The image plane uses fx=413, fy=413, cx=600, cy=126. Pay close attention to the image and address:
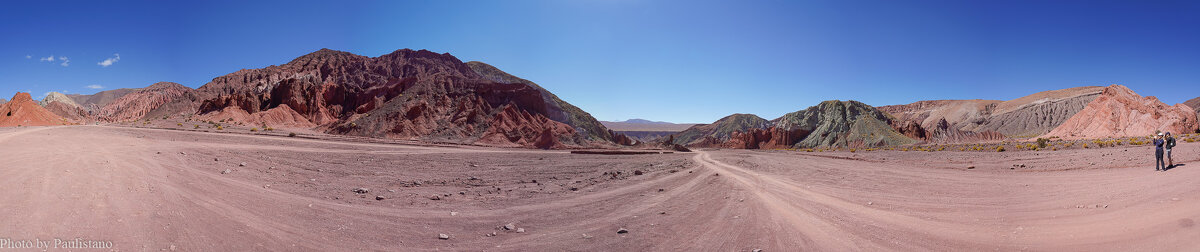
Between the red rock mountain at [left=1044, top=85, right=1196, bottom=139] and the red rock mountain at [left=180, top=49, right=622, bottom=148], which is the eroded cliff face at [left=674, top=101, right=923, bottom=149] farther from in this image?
the red rock mountain at [left=180, top=49, right=622, bottom=148]

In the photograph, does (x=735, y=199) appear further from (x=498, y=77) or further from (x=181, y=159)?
(x=498, y=77)

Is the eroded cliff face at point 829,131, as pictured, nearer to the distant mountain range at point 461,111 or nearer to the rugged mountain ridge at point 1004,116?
the distant mountain range at point 461,111

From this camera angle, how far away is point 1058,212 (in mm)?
7309

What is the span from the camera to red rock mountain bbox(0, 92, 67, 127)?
43.1 metres

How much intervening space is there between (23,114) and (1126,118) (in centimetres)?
12636

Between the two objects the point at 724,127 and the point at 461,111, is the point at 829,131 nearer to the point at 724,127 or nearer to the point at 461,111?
the point at 724,127

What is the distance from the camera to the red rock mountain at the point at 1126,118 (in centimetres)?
4609

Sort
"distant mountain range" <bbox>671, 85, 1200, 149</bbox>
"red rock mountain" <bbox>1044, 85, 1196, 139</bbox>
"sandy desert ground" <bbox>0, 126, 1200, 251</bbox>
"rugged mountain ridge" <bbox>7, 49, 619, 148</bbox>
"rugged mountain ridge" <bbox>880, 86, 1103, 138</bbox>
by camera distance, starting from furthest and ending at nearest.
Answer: "rugged mountain ridge" <bbox>880, 86, 1103, 138</bbox> < "rugged mountain ridge" <bbox>7, 49, 619, 148</bbox> < "distant mountain range" <bbox>671, 85, 1200, 149</bbox> < "red rock mountain" <bbox>1044, 85, 1196, 139</bbox> < "sandy desert ground" <bbox>0, 126, 1200, 251</bbox>

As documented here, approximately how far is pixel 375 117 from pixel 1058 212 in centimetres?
5934

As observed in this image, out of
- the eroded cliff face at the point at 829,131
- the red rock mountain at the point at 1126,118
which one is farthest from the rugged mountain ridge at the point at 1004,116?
the red rock mountain at the point at 1126,118

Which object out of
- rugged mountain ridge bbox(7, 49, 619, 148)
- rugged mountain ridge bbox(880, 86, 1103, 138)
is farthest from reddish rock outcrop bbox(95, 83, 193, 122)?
rugged mountain ridge bbox(880, 86, 1103, 138)

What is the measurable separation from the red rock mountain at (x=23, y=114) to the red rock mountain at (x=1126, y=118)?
119 meters

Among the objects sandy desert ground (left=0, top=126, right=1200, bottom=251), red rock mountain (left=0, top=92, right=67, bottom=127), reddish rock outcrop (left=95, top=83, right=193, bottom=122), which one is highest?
reddish rock outcrop (left=95, top=83, right=193, bottom=122)

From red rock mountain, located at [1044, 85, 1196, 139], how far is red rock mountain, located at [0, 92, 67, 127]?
118759mm
